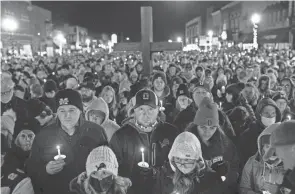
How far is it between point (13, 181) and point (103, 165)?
44.1 inches

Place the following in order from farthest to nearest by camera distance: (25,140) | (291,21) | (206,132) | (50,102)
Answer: (291,21), (50,102), (25,140), (206,132)

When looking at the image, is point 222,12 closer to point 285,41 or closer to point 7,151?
point 285,41

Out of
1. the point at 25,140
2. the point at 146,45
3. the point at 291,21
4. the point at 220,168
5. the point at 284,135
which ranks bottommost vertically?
the point at 220,168

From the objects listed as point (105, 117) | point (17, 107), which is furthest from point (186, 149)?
point (17, 107)

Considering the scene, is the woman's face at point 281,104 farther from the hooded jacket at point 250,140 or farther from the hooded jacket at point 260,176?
the hooded jacket at point 260,176

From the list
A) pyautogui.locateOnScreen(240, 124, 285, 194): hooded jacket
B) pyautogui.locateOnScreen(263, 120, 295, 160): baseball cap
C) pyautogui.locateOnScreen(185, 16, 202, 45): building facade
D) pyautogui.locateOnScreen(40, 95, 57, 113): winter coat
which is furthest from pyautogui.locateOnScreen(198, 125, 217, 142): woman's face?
pyautogui.locateOnScreen(185, 16, 202, 45): building facade

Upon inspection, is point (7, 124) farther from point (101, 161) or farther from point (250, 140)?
point (250, 140)

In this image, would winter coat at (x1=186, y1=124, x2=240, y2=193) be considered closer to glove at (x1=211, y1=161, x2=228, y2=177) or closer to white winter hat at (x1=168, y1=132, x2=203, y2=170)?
glove at (x1=211, y1=161, x2=228, y2=177)

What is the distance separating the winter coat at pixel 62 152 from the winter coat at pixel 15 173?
11 cm

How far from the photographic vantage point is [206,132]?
15.7 ft

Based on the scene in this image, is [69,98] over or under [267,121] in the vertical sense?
over

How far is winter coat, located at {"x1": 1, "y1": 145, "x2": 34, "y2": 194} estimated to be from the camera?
13.6 feet

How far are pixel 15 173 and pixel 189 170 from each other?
184cm

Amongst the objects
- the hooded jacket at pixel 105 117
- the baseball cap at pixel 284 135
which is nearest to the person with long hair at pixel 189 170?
the baseball cap at pixel 284 135
